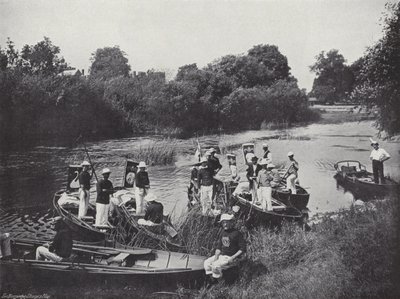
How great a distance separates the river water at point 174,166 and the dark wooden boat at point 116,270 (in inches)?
104

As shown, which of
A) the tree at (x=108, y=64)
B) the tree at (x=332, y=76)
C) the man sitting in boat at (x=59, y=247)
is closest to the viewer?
the man sitting in boat at (x=59, y=247)

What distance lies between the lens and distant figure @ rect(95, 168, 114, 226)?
36.0ft

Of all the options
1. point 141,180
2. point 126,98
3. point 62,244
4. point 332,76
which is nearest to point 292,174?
point 141,180

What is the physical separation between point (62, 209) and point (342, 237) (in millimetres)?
7886

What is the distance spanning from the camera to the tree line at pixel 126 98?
93.9ft

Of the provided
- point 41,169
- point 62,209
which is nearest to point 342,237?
point 62,209

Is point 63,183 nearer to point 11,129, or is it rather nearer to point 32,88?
point 11,129

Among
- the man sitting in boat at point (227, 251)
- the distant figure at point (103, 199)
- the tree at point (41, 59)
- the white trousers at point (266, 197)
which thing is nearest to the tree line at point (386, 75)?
the white trousers at point (266, 197)

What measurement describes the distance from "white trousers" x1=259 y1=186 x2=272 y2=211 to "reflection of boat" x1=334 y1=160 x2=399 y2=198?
4880 mm

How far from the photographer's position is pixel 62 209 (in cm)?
1192

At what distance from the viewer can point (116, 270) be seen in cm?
878

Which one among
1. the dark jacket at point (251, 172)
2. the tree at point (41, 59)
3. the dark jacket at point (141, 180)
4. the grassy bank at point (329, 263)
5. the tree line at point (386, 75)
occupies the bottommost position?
the grassy bank at point (329, 263)

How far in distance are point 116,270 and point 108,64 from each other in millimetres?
33256

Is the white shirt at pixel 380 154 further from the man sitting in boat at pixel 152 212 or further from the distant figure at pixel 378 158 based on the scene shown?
the man sitting in boat at pixel 152 212
